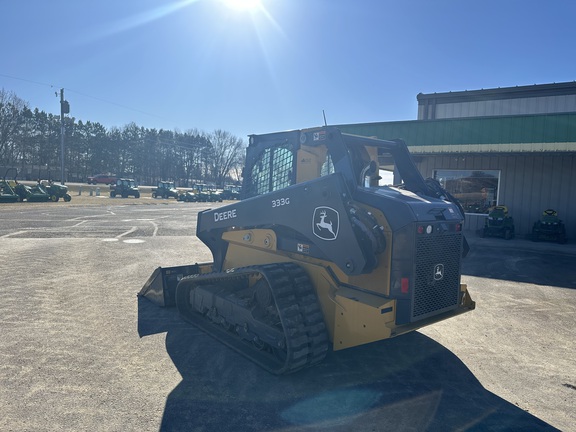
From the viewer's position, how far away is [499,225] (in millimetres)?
16375

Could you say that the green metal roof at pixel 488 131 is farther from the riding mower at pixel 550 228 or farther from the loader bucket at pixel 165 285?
the loader bucket at pixel 165 285

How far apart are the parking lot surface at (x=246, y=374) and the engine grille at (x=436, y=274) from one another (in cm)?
76

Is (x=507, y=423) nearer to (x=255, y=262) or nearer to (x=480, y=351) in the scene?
(x=480, y=351)

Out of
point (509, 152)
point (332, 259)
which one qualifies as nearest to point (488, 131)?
point (509, 152)

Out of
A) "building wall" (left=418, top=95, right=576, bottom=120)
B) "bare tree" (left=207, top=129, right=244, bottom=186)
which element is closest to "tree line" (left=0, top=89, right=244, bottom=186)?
"bare tree" (left=207, top=129, right=244, bottom=186)

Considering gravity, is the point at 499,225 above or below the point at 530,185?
below

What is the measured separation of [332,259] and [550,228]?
15186 millimetres

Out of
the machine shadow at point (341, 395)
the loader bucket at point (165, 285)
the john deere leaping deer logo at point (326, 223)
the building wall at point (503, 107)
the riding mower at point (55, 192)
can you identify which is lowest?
the machine shadow at point (341, 395)

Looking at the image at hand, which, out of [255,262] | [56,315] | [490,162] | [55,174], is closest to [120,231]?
[56,315]

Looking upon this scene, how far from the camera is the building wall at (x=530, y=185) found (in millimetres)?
16875

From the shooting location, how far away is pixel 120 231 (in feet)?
48.5

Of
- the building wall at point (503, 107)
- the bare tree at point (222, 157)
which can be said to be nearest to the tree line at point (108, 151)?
the bare tree at point (222, 157)

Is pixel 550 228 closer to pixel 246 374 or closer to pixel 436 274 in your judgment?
pixel 436 274

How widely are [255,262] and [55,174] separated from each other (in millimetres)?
78948
